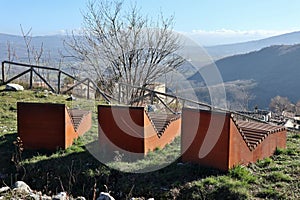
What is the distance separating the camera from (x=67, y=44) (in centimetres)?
1431

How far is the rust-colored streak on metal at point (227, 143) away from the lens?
5.53 meters

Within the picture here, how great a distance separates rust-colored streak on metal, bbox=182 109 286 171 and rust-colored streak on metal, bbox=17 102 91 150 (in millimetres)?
2512

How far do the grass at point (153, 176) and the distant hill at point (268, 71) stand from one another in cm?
3792

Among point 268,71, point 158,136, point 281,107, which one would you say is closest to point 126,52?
point 158,136

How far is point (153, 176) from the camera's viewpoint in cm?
570

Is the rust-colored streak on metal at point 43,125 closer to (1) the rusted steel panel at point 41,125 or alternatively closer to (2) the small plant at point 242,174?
(1) the rusted steel panel at point 41,125

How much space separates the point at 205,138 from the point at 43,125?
3.40 m

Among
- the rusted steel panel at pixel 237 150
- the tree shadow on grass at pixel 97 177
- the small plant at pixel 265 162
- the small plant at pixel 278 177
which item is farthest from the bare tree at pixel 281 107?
the tree shadow on grass at pixel 97 177

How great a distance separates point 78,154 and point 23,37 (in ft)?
39.2

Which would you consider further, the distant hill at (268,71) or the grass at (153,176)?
the distant hill at (268,71)

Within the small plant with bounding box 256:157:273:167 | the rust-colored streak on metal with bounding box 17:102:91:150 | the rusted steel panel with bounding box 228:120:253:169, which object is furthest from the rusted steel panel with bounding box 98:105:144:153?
the small plant with bounding box 256:157:273:167

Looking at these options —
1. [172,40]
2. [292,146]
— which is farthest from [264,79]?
[292,146]

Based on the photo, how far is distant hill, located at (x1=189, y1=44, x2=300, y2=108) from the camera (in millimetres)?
48281

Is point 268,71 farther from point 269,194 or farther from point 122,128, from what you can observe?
point 269,194
